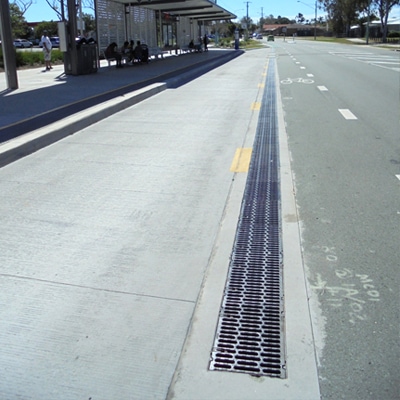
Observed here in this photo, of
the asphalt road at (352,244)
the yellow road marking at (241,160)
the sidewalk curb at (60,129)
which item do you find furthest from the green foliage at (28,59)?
the asphalt road at (352,244)

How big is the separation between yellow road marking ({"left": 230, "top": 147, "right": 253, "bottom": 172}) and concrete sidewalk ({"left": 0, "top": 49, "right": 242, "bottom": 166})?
3200 mm

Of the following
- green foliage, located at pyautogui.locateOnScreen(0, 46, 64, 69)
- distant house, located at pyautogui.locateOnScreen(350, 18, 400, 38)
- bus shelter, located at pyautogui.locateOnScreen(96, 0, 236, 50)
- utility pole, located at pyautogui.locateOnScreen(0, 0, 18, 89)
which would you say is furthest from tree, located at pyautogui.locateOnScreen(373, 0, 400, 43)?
utility pole, located at pyautogui.locateOnScreen(0, 0, 18, 89)


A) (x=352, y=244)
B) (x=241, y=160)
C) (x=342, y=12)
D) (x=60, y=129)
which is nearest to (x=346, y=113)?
(x=241, y=160)

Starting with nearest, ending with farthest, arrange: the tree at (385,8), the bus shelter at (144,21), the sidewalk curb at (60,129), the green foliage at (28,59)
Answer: the sidewalk curb at (60,129), the green foliage at (28,59), the bus shelter at (144,21), the tree at (385,8)

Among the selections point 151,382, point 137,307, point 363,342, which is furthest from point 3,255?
point 363,342

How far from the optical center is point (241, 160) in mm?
7449

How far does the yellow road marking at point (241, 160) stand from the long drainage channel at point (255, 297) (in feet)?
2.57

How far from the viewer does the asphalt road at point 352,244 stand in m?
2.83

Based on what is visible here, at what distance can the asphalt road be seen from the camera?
2.83 meters

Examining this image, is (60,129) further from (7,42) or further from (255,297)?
(7,42)

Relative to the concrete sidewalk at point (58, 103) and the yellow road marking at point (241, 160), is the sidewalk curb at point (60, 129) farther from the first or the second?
the yellow road marking at point (241, 160)

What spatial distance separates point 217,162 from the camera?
7.29 metres

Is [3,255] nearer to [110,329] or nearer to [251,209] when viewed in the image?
[110,329]

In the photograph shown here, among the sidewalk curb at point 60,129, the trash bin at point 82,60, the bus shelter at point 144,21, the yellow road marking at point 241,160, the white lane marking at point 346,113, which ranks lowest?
the yellow road marking at point 241,160
